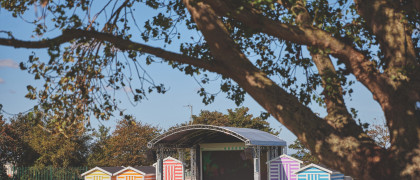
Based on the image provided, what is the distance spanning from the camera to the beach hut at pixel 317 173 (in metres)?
17.1

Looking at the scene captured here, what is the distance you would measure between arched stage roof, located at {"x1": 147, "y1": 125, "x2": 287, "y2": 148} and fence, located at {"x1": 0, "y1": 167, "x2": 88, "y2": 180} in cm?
638

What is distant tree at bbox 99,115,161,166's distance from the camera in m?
35.2

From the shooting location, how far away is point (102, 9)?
9.21 metres

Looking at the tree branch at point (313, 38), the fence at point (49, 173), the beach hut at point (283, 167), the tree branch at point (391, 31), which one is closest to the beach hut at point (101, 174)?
the fence at point (49, 173)

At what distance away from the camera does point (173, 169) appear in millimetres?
22250

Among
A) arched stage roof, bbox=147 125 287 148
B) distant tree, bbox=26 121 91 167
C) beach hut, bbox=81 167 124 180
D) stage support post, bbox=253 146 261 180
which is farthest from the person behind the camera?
distant tree, bbox=26 121 91 167

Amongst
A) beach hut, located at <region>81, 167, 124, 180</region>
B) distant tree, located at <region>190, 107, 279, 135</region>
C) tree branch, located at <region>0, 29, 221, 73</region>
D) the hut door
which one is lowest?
the hut door

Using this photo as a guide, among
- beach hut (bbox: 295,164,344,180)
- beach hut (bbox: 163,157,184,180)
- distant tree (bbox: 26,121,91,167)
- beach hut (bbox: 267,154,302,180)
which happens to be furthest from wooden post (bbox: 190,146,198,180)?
beach hut (bbox: 295,164,344,180)

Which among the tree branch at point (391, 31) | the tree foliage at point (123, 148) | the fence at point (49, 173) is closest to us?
the tree branch at point (391, 31)

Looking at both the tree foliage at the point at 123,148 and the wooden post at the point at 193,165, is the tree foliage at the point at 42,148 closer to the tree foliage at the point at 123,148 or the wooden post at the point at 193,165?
the tree foliage at the point at 123,148

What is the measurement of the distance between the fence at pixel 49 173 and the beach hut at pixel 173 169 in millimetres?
8267

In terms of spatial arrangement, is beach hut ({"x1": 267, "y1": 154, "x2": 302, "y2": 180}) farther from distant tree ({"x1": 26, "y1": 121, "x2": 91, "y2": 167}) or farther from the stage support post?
distant tree ({"x1": 26, "y1": 121, "x2": 91, "y2": 167})

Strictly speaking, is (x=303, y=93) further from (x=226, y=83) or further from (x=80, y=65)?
(x=80, y=65)

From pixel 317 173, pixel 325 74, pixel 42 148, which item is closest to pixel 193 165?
pixel 42 148
